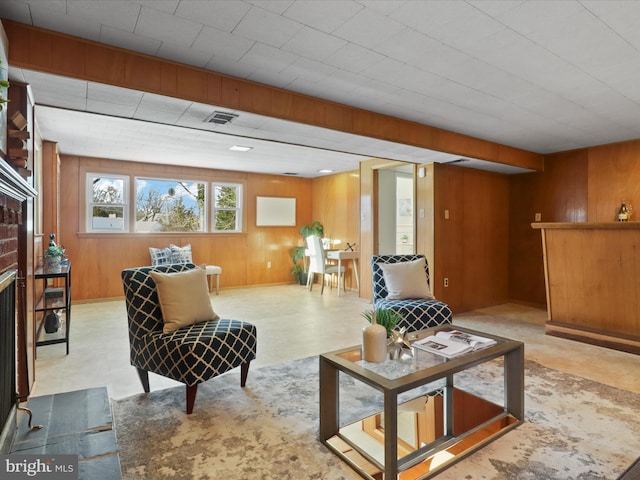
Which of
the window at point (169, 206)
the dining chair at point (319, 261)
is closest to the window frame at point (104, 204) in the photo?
the window at point (169, 206)

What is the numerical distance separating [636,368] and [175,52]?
4216 mm

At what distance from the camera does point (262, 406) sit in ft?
7.75

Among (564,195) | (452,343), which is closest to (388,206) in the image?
(564,195)

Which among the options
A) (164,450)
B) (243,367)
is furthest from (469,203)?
(164,450)

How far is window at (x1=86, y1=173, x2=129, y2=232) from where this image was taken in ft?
18.8

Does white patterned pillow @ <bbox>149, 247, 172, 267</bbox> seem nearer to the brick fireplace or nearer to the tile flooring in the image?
the tile flooring

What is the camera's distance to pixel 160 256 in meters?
5.89

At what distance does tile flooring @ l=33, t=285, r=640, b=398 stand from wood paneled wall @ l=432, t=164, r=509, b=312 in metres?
0.33

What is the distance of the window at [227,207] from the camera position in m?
6.90

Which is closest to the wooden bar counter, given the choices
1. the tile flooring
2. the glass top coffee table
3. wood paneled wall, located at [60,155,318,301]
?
the tile flooring

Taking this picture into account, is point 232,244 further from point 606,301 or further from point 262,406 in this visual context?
point 606,301

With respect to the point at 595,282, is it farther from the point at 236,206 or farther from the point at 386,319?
the point at 236,206

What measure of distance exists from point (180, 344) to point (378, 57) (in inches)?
86.1

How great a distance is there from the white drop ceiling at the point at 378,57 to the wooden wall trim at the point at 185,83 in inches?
2.8
